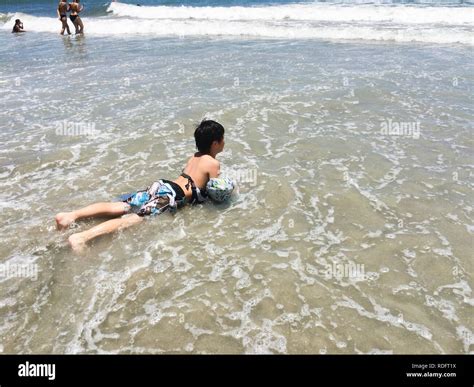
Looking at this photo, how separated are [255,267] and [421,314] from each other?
154 centimetres

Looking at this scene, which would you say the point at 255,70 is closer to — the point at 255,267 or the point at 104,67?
the point at 104,67

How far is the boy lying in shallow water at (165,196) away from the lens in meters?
4.66

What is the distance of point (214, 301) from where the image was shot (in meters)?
3.65

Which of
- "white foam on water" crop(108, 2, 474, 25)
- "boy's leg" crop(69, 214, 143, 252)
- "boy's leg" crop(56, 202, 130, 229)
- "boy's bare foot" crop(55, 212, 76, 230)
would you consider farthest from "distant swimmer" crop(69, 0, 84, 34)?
"boy's leg" crop(69, 214, 143, 252)

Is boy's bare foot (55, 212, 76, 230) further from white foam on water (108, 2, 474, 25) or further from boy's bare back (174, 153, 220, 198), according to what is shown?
white foam on water (108, 2, 474, 25)

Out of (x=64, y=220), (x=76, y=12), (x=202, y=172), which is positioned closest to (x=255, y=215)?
(x=202, y=172)

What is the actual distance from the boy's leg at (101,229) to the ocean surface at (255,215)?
0.36 ft

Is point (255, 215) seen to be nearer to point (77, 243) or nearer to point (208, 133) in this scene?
point (208, 133)

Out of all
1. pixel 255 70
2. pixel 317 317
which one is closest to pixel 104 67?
pixel 255 70

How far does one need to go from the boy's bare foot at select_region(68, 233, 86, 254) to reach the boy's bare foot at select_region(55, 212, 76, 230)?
1.04 feet

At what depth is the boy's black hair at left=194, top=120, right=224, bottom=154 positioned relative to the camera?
5.07 metres

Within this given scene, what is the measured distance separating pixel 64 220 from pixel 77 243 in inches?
17.9
